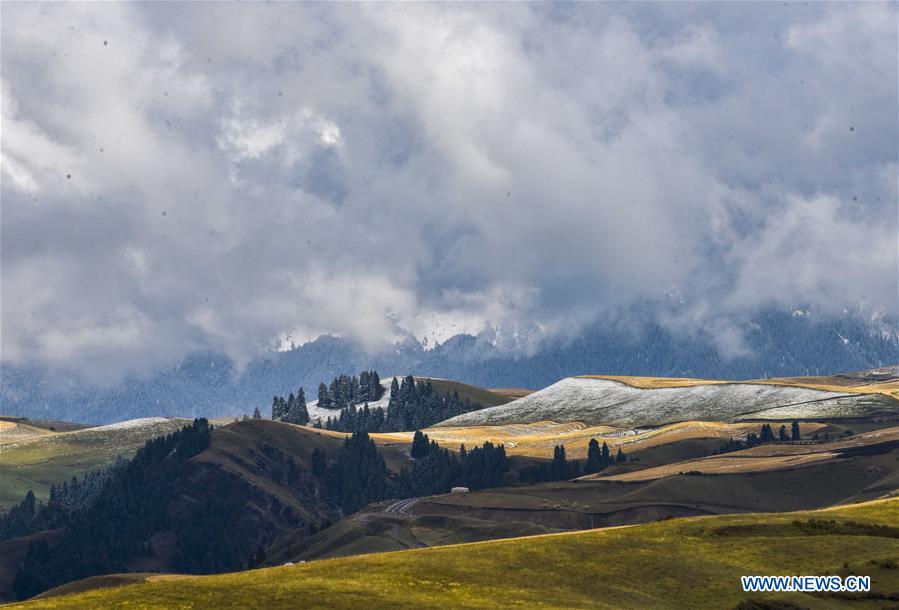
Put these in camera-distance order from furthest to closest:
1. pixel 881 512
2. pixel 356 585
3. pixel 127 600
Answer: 1. pixel 881 512
2. pixel 356 585
3. pixel 127 600

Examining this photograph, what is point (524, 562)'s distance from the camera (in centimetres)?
11825

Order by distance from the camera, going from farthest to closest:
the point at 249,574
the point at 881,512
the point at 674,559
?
the point at 881,512 → the point at 674,559 → the point at 249,574

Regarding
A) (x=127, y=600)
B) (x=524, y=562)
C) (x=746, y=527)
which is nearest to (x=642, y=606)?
(x=524, y=562)

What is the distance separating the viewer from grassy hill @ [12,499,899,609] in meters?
99.6

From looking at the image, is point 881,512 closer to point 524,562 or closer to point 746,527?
point 746,527

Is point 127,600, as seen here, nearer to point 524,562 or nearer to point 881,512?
point 524,562

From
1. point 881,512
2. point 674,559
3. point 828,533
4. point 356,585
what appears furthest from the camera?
point 881,512

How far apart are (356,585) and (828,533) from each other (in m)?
55.9

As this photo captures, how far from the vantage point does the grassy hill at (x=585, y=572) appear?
99625mm

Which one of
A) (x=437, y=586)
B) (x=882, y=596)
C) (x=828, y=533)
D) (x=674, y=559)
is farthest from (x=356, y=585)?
(x=828, y=533)

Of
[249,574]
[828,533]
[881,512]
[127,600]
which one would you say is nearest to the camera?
[127,600]

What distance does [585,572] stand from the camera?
115750mm

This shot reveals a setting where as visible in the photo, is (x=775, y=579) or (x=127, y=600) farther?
(x=775, y=579)

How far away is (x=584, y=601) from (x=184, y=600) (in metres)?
32.8
